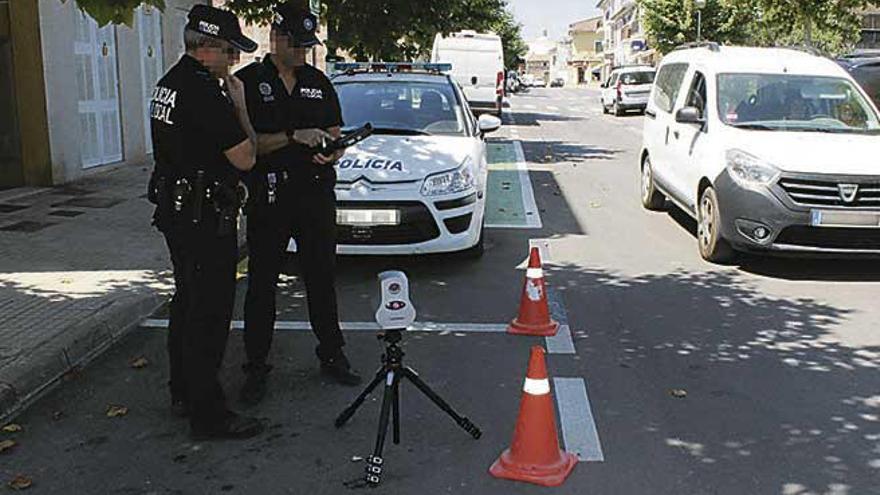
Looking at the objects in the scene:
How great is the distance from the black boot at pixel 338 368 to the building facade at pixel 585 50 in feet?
366

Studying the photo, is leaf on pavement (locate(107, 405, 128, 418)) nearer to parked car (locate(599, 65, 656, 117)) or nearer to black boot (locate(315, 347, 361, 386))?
black boot (locate(315, 347, 361, 386))

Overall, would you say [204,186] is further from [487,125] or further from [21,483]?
[487,125]

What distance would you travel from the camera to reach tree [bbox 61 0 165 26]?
4758 mm

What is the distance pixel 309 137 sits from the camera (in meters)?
4.76

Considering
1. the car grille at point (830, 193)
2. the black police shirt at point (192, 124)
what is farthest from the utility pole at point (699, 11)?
the black police shirt at point (192, 124)

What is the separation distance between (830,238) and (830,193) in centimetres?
37

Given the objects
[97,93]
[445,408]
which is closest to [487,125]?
[445,408]

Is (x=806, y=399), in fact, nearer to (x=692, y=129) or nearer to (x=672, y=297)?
(x=672, y=297)

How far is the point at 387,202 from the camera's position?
7.22 meters

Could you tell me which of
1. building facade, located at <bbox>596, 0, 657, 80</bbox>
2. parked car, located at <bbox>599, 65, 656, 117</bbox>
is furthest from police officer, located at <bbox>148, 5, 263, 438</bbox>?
building facade, located at <bbox>596, 0, 657, 80</bbox>

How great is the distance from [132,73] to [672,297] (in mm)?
10300

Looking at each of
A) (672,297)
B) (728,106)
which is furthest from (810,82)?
(672,297)

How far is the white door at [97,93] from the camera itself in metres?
12.6

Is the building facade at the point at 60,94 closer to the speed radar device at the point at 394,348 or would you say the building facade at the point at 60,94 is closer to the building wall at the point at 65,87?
the building wall at the point at 65,87
